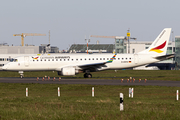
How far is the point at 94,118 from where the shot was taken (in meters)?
14.2

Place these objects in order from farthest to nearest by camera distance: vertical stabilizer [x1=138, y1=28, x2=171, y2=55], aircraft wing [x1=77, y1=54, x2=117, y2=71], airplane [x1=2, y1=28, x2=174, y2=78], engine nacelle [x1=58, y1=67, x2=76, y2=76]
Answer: vertical stabilizer [x1=138, y1=28, x2=171, y2=55] < airplane [x1=2, y1=28, x2=174, y2=78] < aircraft wing [x1=77, y1=54, x2=117, y2=71] < engine nacelle [x1=58, y1=67, x2=76, y2=76]

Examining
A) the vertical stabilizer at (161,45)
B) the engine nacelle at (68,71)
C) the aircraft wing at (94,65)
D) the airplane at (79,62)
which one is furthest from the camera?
the vertical stabilizer at (161,45)

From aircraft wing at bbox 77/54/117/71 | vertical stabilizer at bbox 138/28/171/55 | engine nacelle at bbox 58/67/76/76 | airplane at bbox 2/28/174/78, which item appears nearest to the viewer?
engine nacelle at bbox 58/67/76/76

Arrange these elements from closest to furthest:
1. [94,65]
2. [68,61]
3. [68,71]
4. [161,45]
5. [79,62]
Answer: [68,71] → [94,65] → [68,61] → [79,62] → [161,45]

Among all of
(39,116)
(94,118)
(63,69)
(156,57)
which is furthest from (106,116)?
(156,57)

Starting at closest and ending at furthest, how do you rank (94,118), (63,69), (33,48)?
(94,118), (63,69), (33,48)

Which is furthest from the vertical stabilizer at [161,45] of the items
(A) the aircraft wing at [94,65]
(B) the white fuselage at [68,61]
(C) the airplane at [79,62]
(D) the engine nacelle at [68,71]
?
(D) the engine nacelle at [68,71]

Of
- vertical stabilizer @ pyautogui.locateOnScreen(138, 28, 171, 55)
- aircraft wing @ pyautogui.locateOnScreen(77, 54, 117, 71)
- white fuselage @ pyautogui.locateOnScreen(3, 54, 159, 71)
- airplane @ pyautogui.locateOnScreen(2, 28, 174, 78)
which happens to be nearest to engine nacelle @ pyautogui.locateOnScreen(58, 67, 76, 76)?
airplane @ pyautogui.locateOnScreen(2, 28, 174, 78)

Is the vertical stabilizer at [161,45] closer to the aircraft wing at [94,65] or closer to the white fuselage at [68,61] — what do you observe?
the white fuselage at [68,61]

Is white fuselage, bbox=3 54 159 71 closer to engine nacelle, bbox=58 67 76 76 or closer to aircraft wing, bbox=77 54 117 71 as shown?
aircraft wing, bbox=77 54 117 71

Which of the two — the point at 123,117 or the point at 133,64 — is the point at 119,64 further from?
the point at 123,117

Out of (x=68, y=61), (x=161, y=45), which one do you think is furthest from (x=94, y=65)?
(x=161, y=45)

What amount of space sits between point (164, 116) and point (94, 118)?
351cm

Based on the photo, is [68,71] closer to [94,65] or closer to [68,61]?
[68,61]
